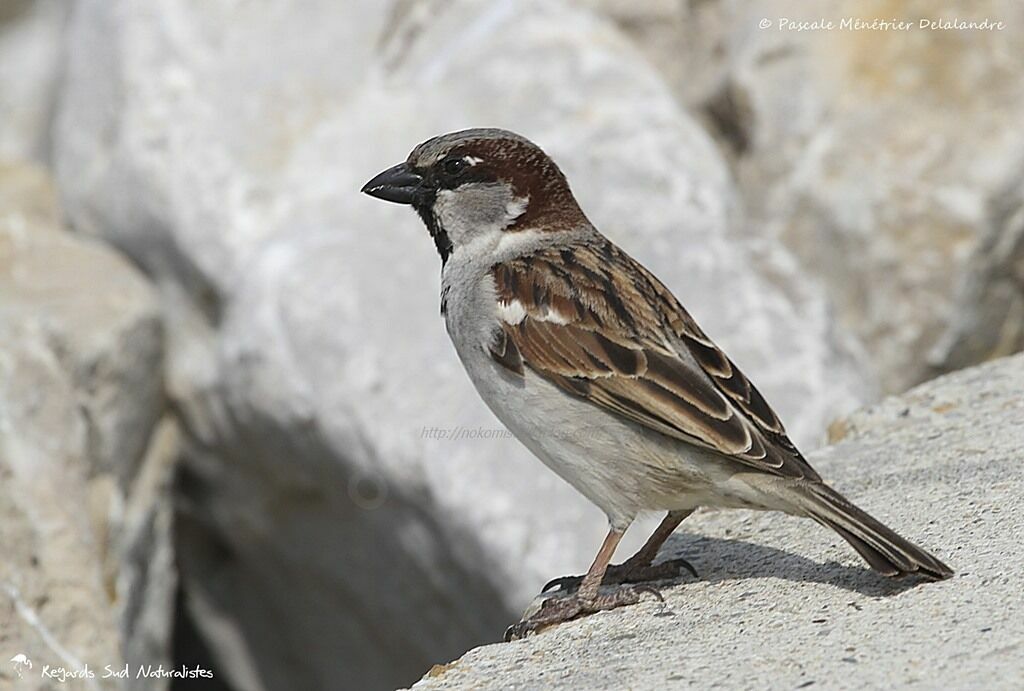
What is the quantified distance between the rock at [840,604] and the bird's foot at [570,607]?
0.03 m

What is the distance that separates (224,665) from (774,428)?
4820 mm

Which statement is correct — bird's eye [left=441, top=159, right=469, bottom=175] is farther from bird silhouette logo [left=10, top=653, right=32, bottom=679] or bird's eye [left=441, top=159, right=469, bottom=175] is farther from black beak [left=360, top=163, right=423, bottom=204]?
bird silhouette logo [left=10, top=653, right=32, bottom=679]

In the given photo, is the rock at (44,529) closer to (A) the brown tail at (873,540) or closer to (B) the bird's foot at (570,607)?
(B) the bird's foot at (570,607)

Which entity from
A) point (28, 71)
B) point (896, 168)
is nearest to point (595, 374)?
point (896, 168)

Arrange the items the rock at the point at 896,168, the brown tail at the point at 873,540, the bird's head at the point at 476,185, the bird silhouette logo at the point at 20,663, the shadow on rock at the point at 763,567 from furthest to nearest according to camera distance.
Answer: the rock at the point at 896,168
the bird silhouette logo at the point at 20,663
the bird's head at the point at 476,185
the shadow on rock at the point at 763,567
the brown tail at the point at 873,540

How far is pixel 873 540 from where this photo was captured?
345cm

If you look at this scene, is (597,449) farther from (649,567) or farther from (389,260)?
(389,260)

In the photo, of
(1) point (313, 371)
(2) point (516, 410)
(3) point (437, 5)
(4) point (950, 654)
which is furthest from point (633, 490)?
(3) point (437, 5)

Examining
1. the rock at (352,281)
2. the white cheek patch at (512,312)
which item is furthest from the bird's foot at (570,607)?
the rock at (352,281)

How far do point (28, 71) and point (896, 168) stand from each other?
532 cm

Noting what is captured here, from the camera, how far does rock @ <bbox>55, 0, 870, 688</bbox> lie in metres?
6.21

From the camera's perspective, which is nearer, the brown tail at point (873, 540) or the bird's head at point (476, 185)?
the brown tail at point (873, 540)

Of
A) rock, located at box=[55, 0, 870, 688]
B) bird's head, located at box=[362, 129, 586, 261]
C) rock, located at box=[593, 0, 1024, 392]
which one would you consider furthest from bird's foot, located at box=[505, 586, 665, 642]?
rock, located at box=[593, 0, 1024, 392]

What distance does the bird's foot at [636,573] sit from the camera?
13.1 feet
